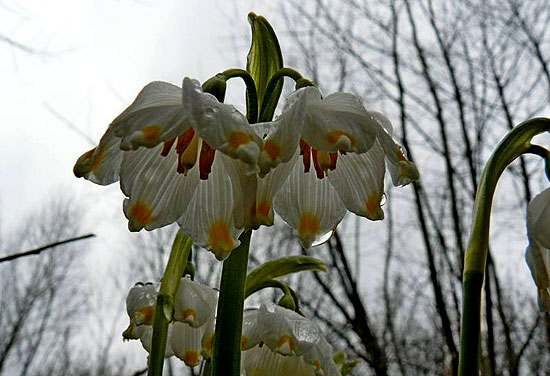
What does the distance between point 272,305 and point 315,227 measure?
18 centimetres

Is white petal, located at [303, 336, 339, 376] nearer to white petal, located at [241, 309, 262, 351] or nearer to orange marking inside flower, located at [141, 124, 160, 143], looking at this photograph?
white petal, located at [241, 309, 262, 351]

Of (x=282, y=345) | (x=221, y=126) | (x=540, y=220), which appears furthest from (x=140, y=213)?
(x=540, y=220)

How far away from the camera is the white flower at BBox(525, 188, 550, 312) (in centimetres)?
55

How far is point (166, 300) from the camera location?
601 mm

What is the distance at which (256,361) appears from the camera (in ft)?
2.46

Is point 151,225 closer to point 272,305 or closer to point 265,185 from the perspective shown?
point 265,185

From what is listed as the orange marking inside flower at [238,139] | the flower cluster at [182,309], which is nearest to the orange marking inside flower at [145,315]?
the flower cluster at [182,309]

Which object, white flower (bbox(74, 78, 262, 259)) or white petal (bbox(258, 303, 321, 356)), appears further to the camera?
white petal (bbox(258, 303, 321, 356))

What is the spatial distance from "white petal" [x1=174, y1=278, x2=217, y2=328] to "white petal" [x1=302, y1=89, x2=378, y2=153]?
29 cm

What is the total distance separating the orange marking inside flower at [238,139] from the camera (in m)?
0.45

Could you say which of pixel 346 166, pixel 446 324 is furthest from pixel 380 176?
pixel 446 324

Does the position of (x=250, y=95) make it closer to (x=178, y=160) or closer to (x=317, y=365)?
(x=178, y=160)

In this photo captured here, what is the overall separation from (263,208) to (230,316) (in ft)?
0.31

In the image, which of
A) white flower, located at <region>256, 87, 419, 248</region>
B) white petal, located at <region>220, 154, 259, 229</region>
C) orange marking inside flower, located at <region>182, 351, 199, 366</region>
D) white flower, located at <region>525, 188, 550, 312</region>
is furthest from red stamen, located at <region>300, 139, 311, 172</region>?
orange marking inside flower, located at <region>182, 351, 199, 366</region>
